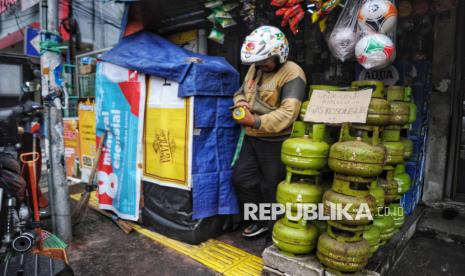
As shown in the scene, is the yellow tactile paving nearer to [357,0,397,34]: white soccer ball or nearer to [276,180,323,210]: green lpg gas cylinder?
[276,180,323,210]: green lpg gas cylinder

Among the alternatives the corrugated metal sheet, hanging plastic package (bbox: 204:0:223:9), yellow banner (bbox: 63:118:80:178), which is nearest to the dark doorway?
hanging plastic package (bbox: 204:0:223:9)

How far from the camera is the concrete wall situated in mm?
3766

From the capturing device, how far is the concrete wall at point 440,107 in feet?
12.4

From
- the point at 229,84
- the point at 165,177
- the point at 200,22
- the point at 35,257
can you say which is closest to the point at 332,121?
the point at 229,84

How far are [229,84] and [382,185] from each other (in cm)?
202

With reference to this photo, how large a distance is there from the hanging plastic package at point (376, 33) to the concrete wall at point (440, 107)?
1.40 m

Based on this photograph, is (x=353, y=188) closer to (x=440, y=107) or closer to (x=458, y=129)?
(x=440, y=107)

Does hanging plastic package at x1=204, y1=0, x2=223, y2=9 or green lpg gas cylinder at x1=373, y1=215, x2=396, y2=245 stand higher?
hanging plastic package at x1=204, y1=0, x2=223, y2=9

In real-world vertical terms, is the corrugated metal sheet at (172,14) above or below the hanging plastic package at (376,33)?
above

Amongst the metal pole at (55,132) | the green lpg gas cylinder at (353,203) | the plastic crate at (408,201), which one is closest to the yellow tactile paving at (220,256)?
the metal pole at (55,132)

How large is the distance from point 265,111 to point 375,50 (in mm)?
1172

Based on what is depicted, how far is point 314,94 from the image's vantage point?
2854 millimetres

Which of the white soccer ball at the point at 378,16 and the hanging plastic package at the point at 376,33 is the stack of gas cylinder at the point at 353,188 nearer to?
the hanging plastic package at the point at 376,33

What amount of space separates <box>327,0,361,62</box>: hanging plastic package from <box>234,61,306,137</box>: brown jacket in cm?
42
